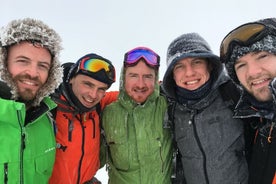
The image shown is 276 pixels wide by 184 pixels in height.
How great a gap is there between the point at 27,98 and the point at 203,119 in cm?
222

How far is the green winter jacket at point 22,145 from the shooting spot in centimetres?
309

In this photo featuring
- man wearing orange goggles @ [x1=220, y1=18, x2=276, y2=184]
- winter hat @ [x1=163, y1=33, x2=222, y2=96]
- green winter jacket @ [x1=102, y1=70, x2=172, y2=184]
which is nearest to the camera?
man wearing orange goggles @ [x1=220, y1=18, x2=276, y2=184]

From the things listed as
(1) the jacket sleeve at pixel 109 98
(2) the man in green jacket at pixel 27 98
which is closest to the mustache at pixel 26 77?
(2) the man in green jacket at pixel 27 98

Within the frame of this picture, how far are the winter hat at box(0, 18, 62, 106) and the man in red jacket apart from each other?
532 mm

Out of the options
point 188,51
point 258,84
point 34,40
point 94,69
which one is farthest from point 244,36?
point 34,40

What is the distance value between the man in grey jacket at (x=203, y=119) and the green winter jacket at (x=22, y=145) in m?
1.79

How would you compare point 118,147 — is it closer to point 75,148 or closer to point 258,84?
point 75,148

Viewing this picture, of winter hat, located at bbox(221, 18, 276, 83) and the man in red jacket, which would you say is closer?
winter hat, located at bbox(221, 18, 276, 83)

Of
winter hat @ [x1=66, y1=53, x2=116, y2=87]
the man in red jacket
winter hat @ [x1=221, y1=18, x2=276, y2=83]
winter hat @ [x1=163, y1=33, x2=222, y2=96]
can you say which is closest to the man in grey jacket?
winter hat @ [x1=163, y1=33, x2=222, y2=96]

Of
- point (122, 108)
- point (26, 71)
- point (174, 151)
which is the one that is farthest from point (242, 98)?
point (26, 71)

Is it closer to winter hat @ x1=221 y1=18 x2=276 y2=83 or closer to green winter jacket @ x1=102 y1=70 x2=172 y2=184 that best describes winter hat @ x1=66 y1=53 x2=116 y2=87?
green winter jacket @ x1=102 y1=70 x2=172 y2=184

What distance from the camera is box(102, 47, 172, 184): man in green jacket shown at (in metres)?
4.23

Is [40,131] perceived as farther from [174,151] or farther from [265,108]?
[265,108]

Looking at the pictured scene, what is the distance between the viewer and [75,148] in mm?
4184
